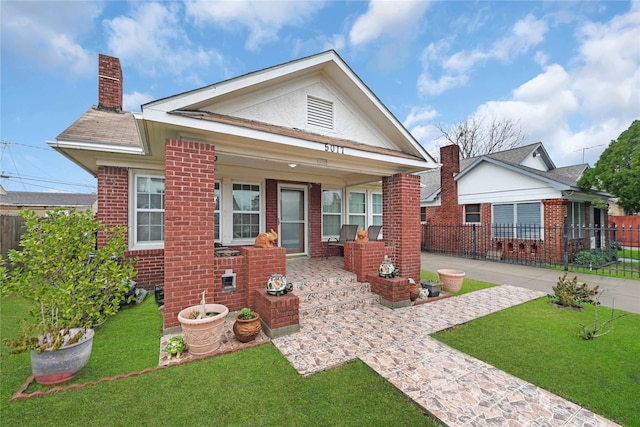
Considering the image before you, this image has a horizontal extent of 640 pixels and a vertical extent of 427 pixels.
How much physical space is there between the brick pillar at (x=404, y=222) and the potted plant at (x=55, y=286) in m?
5.55

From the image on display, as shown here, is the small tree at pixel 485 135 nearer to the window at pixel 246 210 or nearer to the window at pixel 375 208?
the window at pixel 375 208

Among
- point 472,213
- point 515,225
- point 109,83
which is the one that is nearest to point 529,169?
point 515,225

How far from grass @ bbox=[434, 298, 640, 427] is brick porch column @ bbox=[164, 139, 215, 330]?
4.02 metres

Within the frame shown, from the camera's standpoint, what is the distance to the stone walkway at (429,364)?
2473mm

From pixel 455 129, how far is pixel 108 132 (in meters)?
29.6

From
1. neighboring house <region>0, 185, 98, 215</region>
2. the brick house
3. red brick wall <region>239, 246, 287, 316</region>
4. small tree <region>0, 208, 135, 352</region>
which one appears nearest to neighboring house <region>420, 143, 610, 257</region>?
the brick house

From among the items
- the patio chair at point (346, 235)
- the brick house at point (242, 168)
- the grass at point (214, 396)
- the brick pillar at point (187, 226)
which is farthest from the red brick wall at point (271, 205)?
the grass at point (214, 396)

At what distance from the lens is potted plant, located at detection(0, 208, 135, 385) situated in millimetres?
2842

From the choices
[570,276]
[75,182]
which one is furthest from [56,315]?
[75,182]

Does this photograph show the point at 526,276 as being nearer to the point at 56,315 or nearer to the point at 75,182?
the point at 56,315

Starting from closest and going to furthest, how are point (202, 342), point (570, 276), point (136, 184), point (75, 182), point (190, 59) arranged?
point (202, 342) < point (136, 184) < point (570, 276) < point (190, 59) < point (75, 182)

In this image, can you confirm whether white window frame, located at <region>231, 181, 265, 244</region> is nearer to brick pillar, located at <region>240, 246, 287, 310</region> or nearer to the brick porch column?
brick pillar, located at <region>240, 246, 287, 310</region>

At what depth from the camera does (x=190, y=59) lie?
10211 millimetres

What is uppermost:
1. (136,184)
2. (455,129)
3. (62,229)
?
(455,129)
